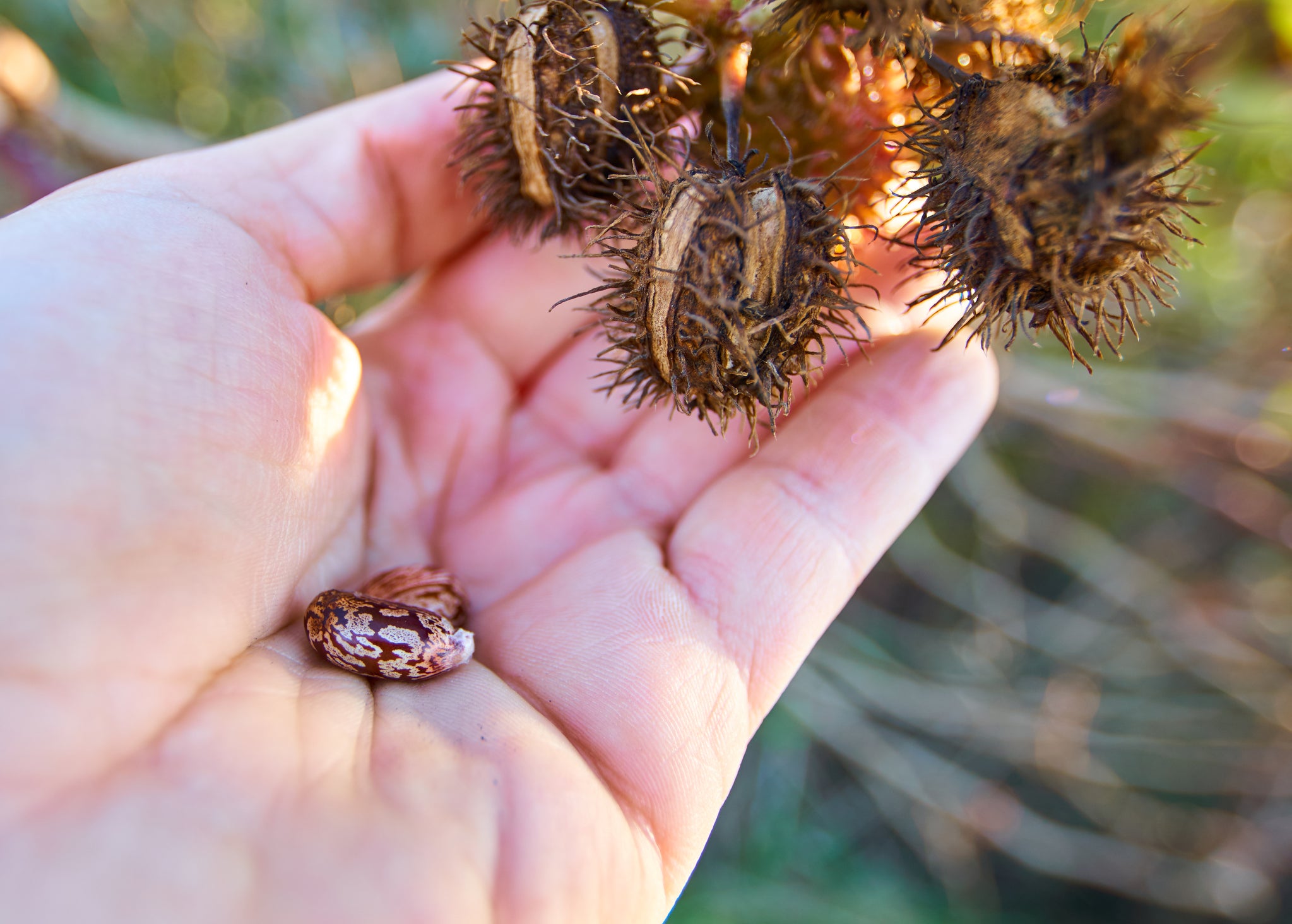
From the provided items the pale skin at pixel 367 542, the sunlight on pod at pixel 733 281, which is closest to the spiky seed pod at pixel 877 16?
the sunlight on pod at pixel 733 281

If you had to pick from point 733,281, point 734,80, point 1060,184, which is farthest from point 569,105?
point 1060,184

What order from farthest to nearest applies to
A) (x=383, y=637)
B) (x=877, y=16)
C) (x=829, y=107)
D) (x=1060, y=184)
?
1. (x=829, y=107)
2. (x=383, y=637)
3. (x=877, y=16)
4. (x=1060, y=184)

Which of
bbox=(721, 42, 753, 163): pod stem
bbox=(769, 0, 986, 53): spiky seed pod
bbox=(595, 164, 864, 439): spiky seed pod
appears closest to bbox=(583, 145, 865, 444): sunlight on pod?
bbox=(595, 164, 864, 439): spiky seed pod

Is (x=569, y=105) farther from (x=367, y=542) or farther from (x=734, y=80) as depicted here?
(x=367, y=542)

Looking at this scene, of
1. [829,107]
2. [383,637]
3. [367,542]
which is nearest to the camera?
[383,637]

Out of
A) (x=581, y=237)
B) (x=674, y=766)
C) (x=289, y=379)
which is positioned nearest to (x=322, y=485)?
(x=289, y=379)

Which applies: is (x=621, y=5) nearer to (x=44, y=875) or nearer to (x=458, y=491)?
(x=458, y=491)
